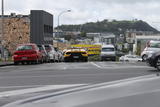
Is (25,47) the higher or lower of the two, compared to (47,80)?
higher

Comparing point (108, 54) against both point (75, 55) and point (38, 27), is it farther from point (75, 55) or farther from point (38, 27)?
point (38, 27)

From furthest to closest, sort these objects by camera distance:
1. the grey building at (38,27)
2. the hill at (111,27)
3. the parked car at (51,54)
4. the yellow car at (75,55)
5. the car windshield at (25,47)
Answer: the hill at (111,27) → the grey building at (38,27) → the parked car at (51,54) → the yellow car at (75,55) → the car windshield at (25,47)

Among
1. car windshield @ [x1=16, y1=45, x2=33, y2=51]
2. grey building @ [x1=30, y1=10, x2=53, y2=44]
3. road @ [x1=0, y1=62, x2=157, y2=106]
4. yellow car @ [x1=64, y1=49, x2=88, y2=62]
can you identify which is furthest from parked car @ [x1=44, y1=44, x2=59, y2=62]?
grey building @ [x1=30, y1=10, x2=53, y2=44]

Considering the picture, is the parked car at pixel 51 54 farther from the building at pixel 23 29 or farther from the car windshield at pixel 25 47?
the building at pixel 23 29

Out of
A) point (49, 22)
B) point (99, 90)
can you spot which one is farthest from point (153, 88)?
point (49, 22)

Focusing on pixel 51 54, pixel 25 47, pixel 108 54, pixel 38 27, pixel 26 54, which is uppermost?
pixel 38 27

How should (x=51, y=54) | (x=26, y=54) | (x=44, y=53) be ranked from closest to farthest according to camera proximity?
(x=26, y=54) → (x=44, y=53) → (x=51, y=54)

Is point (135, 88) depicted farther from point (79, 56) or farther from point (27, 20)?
point (27, 20)

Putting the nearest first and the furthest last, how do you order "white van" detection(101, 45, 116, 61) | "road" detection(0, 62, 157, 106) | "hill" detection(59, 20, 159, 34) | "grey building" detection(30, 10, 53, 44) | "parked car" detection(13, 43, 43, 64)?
1. "road" detection(0, 62, 157, 106)
2. "parked car" detection(13, 43, 43, 64)
3. "white van" detection(101, 45, 116, 61)
4. "grey building" detection(30, 10, 53, 44)
5. "hill" detection(59, 20, 159, 34)

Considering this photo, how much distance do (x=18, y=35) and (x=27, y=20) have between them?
238 cm

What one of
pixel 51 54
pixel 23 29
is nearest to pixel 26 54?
pixel 51 54

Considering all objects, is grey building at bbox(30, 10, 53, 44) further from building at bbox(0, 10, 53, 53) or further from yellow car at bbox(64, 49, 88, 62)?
yellow car at bbox(64, 49, 88, 62)

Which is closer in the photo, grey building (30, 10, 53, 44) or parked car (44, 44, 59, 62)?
parked car (44, 44, 59, 62)

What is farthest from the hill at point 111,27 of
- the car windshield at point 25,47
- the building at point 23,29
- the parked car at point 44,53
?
the car windshield at point 25,47
